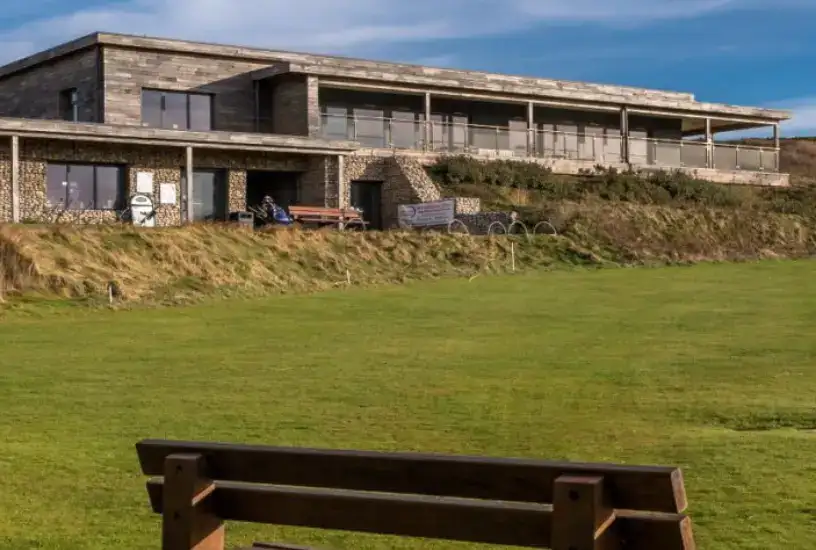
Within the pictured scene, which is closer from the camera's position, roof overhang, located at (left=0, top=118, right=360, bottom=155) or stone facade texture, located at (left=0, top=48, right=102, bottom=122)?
roof overhang, located at (left=0, top=118, right=360, bottom=155)

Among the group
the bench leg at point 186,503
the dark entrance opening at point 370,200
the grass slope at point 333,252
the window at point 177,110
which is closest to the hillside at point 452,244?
the grass slope at point 333,252

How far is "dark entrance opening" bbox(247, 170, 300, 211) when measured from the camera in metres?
40.2

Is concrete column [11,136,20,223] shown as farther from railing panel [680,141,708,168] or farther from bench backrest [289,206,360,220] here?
railing panel [680,141,708,168]

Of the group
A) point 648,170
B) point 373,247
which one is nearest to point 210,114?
point 373,247

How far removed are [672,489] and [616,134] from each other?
49.2 meters

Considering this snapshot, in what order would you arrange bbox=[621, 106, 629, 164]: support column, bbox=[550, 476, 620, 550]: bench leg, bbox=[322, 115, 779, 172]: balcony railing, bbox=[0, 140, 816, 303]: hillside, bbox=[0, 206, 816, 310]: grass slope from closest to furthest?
bbox=[550, 476, 620, 550]: bench leg < bbox=[0, 206, 816, 310]: grass slope < bbox=[0, 140, 816, 303]: hillside < bbox=[322, 115, 779, 172]: balcony railing < bbox=[621, 106, 629, 164]: support column

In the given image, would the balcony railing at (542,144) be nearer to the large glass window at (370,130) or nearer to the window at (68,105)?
the large glass window at (370,130)

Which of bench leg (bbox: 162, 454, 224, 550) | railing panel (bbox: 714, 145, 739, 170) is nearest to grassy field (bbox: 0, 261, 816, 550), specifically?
bench leg (bbox: 162, 454, 224, 550)

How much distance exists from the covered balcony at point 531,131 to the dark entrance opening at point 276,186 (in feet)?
6.94

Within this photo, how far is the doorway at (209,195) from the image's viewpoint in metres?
37.6

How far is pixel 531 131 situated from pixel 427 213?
36.9 ft

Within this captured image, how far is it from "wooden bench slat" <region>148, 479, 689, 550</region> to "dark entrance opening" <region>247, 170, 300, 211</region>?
117 feet

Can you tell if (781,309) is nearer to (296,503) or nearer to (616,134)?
(296,503)

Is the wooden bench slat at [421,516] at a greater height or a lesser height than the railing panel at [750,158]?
lesser
